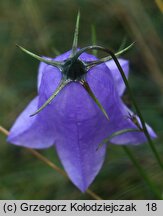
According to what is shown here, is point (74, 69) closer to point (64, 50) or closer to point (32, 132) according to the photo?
point (32, 132)

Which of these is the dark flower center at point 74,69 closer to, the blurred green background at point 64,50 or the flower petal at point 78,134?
the flower petal at point 78,134

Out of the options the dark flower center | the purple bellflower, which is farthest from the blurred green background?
the dark flower center

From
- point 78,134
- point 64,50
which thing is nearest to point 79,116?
point 78,134

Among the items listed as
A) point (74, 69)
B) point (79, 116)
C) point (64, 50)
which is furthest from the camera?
point (64, 50)

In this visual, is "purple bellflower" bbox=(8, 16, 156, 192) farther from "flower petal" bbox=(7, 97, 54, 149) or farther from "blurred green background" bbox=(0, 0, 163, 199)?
"blurred green background" bbox=(0, 0, 163, 199)

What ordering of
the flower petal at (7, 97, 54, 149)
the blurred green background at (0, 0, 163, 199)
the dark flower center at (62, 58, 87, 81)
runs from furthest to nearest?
the blurred green background at (0, 0, 163, 199), the flower petal at (7, 97, 54, 149), the dark flower center at (62, 58, 87, 81)

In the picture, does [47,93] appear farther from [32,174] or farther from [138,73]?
[138,73]

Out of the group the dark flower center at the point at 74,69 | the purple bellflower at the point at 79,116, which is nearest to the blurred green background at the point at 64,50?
the purple bellflower at the point at 79,116
